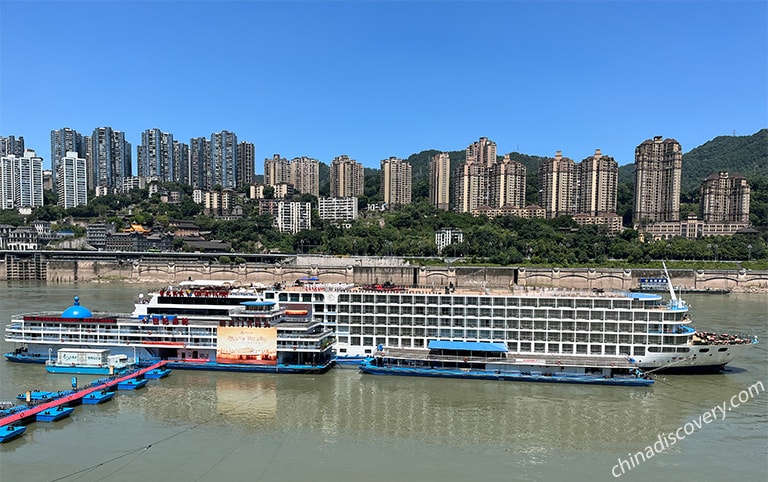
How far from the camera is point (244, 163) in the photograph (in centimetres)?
15375

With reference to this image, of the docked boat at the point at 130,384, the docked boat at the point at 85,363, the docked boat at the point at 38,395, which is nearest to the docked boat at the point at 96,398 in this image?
→ the docked boat at the point at 38,395

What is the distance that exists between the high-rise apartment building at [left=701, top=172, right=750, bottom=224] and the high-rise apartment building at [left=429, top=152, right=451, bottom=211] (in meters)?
51.2

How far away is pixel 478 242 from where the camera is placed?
285 feet

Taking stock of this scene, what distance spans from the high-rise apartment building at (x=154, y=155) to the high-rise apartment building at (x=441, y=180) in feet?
228

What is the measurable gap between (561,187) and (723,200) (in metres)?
29.3

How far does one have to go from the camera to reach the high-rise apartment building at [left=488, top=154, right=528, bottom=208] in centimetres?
12069

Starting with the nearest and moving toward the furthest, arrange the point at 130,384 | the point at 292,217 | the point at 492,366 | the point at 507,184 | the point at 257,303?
the point at 130,384, the point at 492,366, the point at 257,303, the point at 292,217, the point at 507,184

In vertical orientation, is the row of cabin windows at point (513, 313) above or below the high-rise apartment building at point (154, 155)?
below

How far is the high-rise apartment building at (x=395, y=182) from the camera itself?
445 feet

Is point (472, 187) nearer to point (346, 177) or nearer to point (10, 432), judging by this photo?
point (346, 177)

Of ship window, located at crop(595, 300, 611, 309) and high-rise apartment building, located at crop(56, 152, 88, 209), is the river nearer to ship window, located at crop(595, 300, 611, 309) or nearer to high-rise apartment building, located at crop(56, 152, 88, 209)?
ship window, located at crop(595, 300, 611, 309)

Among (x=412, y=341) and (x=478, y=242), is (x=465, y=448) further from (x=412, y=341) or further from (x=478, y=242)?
(x=478, y=242)

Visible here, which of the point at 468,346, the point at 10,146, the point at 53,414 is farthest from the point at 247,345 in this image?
the point at 10,146

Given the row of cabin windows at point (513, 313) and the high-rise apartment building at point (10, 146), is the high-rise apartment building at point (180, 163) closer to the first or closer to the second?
the high-rise apartment building at point (10, 146)
